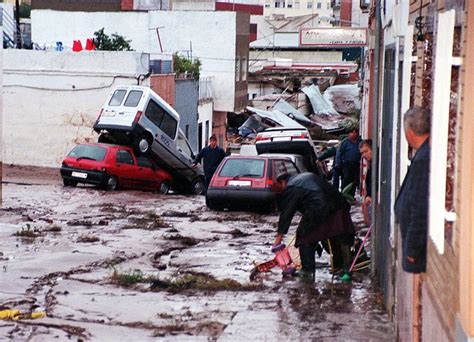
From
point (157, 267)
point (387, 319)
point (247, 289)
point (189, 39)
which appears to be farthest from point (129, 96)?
point (189, 39)

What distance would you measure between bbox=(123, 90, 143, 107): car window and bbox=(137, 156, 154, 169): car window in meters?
1.44

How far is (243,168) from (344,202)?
10.0 meters

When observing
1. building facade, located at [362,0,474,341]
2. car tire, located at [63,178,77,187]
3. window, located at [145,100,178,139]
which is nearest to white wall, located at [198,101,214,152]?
window, located at [145,100,178,139]

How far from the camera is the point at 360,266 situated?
49.1ft

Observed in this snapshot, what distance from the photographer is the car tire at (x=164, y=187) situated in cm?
3048

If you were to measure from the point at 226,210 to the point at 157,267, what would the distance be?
8.92 meters

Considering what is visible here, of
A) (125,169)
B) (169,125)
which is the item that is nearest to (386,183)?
(125,169)

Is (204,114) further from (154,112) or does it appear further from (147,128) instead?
(147,128)

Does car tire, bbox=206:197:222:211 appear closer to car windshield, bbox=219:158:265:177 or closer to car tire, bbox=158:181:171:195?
car windshield, bbox=219:158:265:177

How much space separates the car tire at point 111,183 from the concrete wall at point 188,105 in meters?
14.7

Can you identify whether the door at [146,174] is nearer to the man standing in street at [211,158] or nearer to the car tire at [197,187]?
the car tire at [197,187]

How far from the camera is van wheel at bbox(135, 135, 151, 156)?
29703 millimetres

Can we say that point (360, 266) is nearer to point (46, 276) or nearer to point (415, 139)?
point (46, 276)

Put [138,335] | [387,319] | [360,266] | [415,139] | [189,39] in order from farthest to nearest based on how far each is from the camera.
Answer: [189,39] < [360,266] < [387,319] < [138,335] < [415,139]
